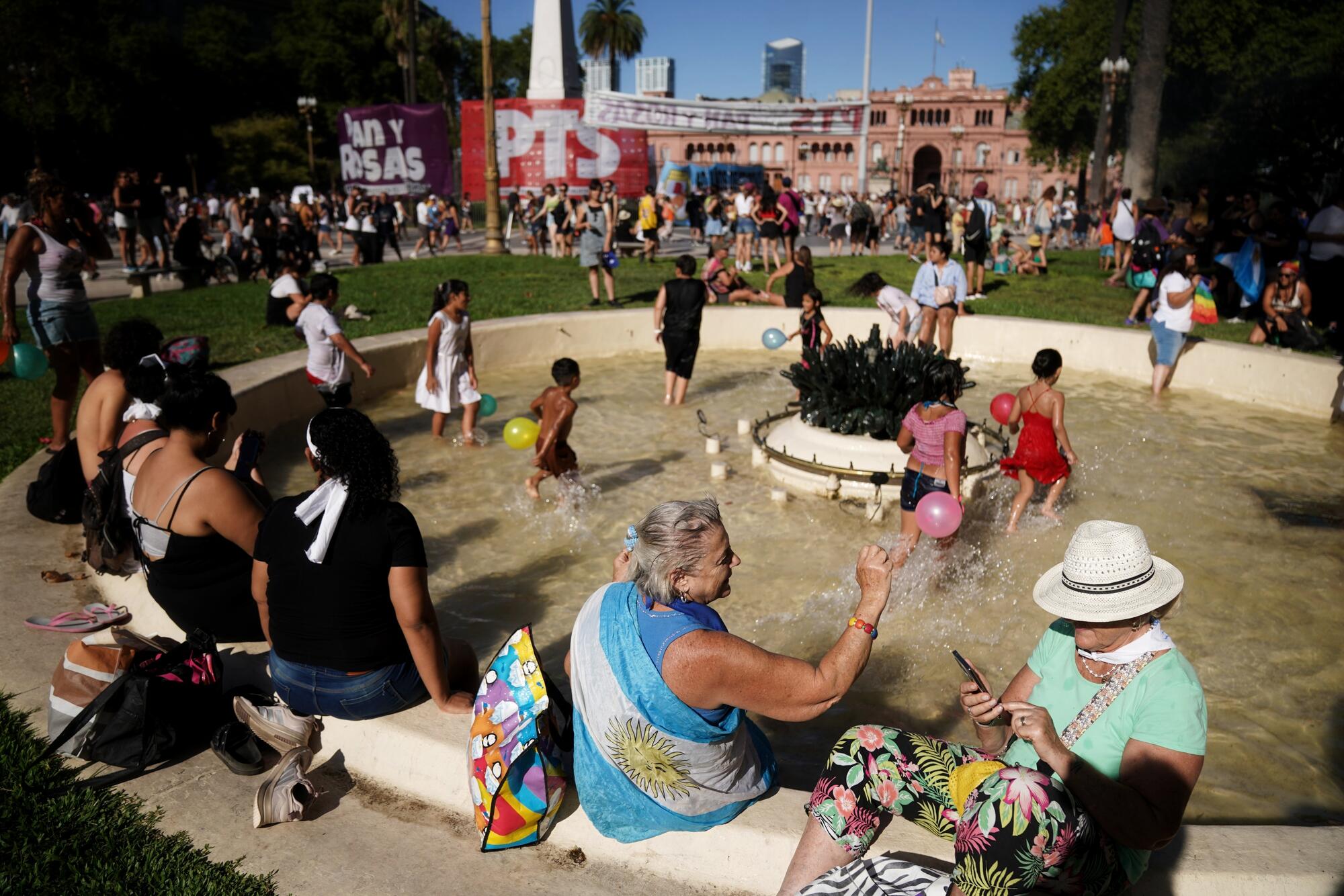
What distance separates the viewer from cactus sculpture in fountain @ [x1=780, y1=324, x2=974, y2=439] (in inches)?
330

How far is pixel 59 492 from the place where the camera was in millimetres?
5883

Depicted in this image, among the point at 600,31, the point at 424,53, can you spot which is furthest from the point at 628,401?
the point at 600,31

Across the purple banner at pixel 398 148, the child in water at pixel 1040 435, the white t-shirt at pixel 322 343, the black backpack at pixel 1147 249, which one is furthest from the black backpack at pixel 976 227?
the purple banner at pixel 398 148

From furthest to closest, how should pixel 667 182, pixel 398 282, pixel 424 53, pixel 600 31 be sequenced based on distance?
pixel 600 31, pixel 424 53, pixel 667 182, pixel 398 282

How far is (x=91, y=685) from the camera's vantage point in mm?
3816

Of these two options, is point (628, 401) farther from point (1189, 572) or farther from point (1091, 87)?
point (1091, 87)

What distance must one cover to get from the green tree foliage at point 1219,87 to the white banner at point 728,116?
11.6m

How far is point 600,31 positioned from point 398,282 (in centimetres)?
7391

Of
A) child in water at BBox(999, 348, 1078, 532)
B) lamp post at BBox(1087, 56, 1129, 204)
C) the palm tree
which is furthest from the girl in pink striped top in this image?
the palm tree

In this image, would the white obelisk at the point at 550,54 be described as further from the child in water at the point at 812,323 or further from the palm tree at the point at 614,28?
the palm tree at the point at 614,28

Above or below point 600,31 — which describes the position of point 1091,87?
below

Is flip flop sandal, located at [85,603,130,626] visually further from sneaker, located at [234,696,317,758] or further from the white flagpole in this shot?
the white flagpole

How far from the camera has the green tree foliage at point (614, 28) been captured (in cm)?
8419

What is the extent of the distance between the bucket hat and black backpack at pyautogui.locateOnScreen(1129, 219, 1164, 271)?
47.6 feet
